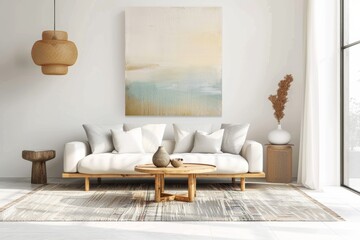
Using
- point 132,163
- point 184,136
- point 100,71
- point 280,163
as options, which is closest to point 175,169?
point 132,163

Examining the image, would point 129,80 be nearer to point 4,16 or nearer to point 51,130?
point 51,130

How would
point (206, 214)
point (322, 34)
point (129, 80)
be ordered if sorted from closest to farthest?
point (206, 214) → point (322, 34) → point (129, 80)

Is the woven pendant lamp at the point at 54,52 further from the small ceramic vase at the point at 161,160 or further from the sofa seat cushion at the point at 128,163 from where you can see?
the small ceramic vase at the point at 161,160

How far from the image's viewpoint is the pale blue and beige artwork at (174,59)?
882 centimetres

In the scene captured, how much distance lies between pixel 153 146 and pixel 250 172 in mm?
1504

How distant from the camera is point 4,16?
29.3 feet

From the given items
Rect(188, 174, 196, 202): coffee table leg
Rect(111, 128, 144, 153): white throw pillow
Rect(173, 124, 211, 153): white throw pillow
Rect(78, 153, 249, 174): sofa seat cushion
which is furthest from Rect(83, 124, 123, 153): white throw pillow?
Rect(188, 174, 196, 202): coffee table leg

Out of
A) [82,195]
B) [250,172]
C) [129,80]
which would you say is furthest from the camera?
[129,80]

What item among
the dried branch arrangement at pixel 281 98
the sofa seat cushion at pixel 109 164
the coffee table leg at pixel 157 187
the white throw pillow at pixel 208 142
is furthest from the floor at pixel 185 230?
the dried branch arrangement at pixel 281 98

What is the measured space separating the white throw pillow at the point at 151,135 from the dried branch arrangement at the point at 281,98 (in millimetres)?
1651

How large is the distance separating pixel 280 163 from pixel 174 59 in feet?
7.32

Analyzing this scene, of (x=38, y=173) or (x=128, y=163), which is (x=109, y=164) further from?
(x=38, y=173)

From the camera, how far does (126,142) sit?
8.02 metres

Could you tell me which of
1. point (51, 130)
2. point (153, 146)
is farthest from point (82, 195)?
point (51, 130)
